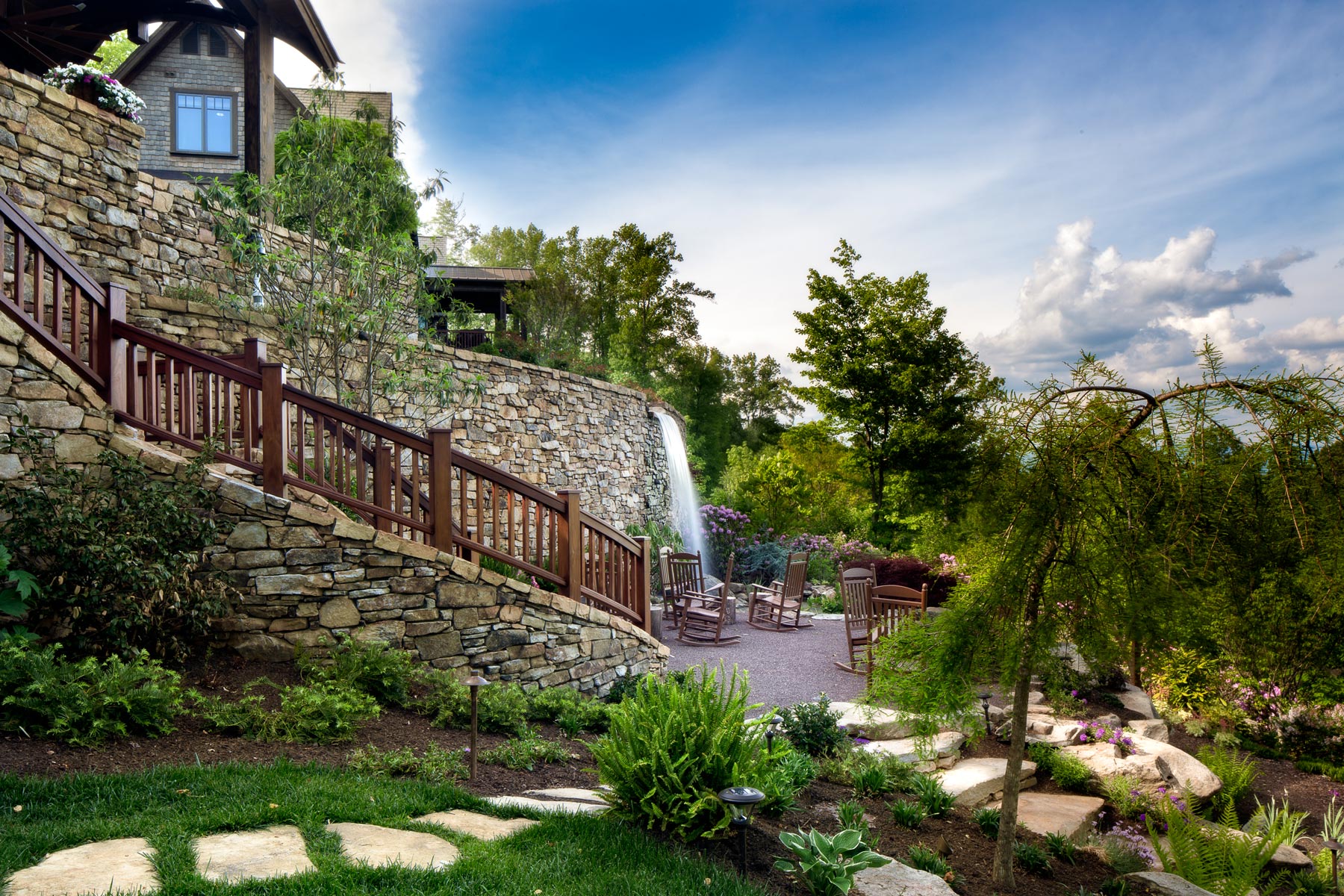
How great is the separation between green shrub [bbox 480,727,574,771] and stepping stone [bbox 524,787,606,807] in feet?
1.14

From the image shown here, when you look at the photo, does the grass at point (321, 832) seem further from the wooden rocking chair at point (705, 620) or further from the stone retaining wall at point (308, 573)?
the wooden rocking chair at point (705, 620)

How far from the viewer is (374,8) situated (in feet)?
31.8

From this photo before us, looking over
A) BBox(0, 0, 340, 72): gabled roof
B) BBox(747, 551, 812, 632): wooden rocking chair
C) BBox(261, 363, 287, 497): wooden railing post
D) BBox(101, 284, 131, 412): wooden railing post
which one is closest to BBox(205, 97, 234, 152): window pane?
BBox(0, 0, 340, 72): gabled roof

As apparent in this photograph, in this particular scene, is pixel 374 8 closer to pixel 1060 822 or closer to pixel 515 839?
pixel 515 839

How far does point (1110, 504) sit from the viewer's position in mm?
2779

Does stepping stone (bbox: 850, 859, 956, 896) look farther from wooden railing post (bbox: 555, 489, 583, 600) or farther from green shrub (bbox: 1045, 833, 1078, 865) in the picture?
wooden railing post (bbox: 555, 489, 583, 600)

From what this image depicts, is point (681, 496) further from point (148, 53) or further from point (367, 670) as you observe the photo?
point (148, 53)

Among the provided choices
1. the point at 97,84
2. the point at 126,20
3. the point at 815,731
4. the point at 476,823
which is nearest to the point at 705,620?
the point at 815,731

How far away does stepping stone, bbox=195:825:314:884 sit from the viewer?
2.27 m

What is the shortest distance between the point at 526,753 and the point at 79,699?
212 centimetres

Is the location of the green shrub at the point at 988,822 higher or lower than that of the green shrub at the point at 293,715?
lower

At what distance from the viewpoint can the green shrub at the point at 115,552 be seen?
3.93 meters

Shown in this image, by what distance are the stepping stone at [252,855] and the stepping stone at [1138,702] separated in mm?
6132

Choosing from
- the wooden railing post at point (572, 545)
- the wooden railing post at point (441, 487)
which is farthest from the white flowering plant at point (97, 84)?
the wooden railing post at point (572, 545)
